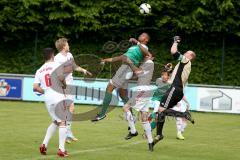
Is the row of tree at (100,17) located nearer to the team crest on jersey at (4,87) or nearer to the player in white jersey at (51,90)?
the team crest on jersey at (4,87)

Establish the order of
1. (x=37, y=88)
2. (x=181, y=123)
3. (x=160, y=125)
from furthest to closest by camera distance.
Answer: (x=181, y=123) < (x=160, y=125) < (x=37, y=88)

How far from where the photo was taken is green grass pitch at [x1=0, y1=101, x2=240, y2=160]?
12.4m

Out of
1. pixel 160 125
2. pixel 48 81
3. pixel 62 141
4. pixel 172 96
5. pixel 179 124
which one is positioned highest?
pixel 48 81

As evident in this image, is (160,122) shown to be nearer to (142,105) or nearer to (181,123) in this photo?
(142,105)

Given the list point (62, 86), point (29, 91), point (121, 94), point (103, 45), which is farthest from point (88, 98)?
point (62, 86)

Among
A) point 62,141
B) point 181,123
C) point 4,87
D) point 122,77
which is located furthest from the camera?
point 4,87

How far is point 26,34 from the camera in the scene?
107 feet

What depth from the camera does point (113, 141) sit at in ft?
48.6

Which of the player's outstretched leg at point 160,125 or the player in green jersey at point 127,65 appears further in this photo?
the player in green jersey at point 127,65

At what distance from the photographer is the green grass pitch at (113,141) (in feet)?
40.8

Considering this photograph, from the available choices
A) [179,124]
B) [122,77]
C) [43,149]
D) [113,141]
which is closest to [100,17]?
[122,77]

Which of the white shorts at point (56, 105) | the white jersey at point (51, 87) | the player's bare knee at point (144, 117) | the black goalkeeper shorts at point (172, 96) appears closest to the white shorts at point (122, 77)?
the black goalkeeper shorts at point (172, 96)

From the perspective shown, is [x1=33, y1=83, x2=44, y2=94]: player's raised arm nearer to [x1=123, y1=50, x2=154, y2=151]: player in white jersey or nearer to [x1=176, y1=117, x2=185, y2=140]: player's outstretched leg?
[x1=123, y1=50, x2=154, y2=151]: player in white jersey

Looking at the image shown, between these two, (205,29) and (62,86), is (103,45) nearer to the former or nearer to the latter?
(205,29)
